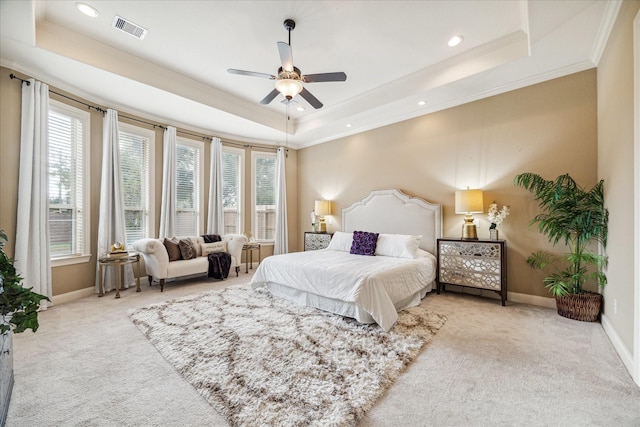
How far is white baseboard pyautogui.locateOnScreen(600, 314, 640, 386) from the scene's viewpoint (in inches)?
82.3

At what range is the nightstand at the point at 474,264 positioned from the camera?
3.61 meters

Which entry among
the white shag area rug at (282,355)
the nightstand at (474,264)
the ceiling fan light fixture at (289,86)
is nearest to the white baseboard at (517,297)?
the nightstand at (474,264)

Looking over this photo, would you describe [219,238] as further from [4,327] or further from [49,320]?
[4,327]

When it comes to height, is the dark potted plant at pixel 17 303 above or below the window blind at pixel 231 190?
below

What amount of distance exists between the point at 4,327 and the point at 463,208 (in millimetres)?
4457

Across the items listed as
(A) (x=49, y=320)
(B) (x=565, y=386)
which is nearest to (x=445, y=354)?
(B) (x=565, y=386)

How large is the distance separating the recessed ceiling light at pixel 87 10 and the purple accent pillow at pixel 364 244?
14.2 ft

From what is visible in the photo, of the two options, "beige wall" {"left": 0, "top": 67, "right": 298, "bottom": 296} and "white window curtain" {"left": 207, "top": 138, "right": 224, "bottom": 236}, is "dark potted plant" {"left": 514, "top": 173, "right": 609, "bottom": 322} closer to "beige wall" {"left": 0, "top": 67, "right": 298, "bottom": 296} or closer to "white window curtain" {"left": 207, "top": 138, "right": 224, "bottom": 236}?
"white window curtain" {"left": 207, "top": 138, "right": 224, "bottom": 236}

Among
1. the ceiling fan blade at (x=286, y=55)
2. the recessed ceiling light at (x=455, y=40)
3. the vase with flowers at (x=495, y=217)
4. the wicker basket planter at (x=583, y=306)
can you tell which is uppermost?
the recessed ceiling light at (x=455, y=40)

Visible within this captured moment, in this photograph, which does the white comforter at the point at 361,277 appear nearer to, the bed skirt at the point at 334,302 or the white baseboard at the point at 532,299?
the bed skirt at the point at 334,302

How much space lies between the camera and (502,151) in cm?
396

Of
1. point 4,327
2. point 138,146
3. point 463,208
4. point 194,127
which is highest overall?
point 194,127

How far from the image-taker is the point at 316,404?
1714mm

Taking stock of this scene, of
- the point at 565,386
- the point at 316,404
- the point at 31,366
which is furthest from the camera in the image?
the point at 31,366
